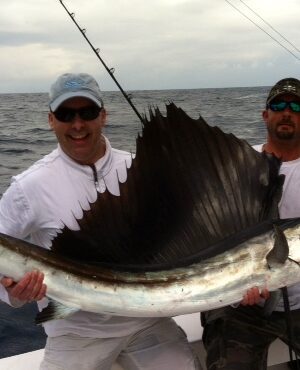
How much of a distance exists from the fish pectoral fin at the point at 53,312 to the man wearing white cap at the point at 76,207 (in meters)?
0.29

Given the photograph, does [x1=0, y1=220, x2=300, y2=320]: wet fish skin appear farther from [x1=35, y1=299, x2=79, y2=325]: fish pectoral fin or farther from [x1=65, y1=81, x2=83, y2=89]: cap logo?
[x1=65, y1=81, x2=83, y2=89]: cap logo

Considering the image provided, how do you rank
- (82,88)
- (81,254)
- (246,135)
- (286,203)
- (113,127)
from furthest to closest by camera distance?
(113,127) < (246,135) < (286,203) < (82,88) < (81,254)

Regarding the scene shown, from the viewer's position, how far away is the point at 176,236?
2.01 metres

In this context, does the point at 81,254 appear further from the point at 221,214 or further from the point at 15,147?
the point at 15,147

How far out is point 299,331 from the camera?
237 cm

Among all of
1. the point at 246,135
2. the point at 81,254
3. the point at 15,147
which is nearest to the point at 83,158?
the point at 81,254

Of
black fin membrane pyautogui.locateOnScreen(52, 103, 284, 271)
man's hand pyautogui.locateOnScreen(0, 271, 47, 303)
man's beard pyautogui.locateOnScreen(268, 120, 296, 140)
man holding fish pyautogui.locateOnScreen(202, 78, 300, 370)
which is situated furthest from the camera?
man's beard pyautogui.locateOnScreen(268, 120, 296, 140)

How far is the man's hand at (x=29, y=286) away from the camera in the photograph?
180 cm

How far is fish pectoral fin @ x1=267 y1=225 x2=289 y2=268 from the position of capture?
5.96 feet

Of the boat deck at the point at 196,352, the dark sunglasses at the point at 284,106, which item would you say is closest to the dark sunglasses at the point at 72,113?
the dark sunglasses at the point at 284,106

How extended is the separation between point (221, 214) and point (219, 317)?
0.62 meters

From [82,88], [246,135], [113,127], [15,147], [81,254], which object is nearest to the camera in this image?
[81,254]

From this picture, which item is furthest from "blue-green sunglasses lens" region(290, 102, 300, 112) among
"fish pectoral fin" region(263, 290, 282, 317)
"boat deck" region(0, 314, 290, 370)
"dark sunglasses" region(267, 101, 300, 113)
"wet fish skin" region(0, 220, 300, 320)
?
"boat deck" region(0, 314, 290, 370)

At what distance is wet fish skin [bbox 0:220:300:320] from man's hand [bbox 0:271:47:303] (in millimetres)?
26
